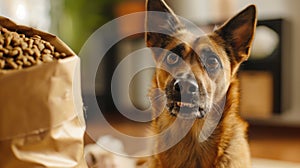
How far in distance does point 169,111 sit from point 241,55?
0.60 feet

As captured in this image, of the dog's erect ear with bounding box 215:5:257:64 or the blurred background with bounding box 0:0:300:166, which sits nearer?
the dog's erect ear with bounding box 215:5:257:64

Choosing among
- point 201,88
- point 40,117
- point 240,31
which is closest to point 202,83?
point 201,88

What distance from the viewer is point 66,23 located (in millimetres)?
3605

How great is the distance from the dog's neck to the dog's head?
0.04 metres

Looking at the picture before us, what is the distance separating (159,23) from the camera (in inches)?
29.9

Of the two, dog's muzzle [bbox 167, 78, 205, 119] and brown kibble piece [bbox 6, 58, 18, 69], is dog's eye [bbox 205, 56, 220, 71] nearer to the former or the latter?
dog's muzzle [bbox 167, 78, 205, 119]

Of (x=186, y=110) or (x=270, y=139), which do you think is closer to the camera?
(x=186, y=110)

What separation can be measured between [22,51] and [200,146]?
0.38 metres

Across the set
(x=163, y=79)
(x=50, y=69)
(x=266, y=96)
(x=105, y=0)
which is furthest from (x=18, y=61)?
(x=105, y=0)

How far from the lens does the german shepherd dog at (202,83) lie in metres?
0.73

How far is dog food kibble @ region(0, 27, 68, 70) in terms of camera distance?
2.01ft

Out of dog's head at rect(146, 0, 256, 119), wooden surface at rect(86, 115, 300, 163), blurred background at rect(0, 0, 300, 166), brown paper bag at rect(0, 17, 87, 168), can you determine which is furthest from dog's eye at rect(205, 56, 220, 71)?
blurred background at rect(0, 0, 300, 166)

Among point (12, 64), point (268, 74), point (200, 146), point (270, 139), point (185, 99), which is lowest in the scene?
point (270, 139)

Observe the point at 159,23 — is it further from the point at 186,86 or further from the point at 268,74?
the point at 268,74
